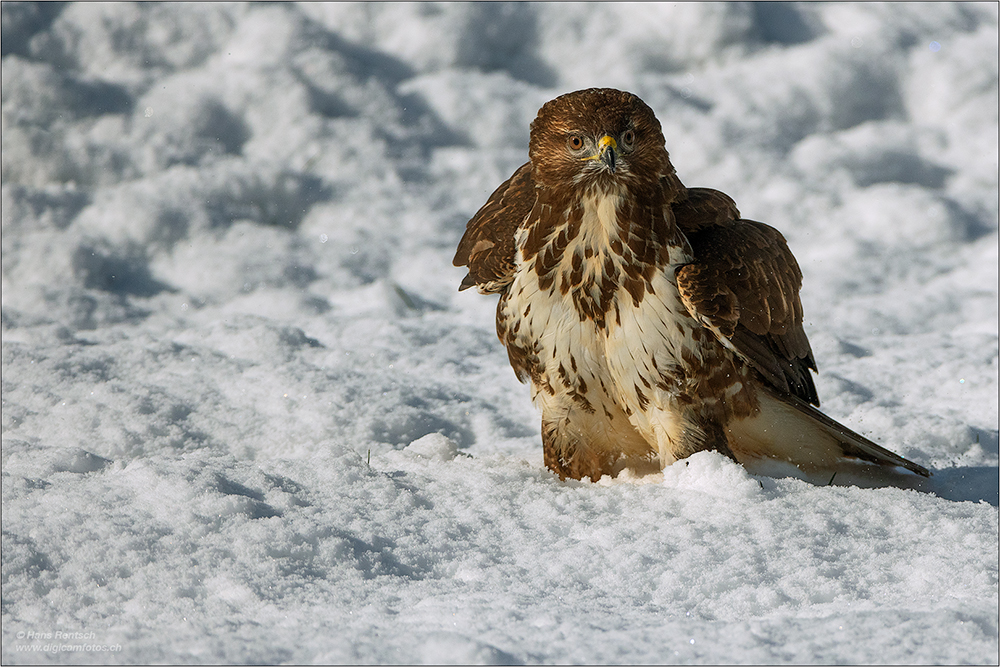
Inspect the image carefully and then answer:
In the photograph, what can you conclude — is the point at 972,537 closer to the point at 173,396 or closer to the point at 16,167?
the point at 173,396

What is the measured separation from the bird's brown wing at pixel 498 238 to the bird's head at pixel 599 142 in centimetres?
24

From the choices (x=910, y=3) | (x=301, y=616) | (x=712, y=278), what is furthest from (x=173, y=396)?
(x=910, y=3)

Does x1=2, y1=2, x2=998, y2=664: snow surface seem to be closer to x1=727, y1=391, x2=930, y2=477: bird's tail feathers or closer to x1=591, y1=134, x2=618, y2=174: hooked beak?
x1=727, y1=391, x2=930, y2=477: bird's tail feathers

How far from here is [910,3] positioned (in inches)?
295

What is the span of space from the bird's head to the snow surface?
0.96m

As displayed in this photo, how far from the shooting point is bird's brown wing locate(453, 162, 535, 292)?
10.6ft

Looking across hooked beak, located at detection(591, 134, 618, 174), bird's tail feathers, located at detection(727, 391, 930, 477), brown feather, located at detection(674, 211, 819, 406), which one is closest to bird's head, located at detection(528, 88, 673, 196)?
hooked beak, located at detection(591, 134, 618, 174)

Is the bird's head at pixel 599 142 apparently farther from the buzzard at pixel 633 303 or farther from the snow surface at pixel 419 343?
the snow surface at pixel 419 343

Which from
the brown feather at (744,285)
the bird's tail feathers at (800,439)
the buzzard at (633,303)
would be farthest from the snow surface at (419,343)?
the brown feather at (744,285)

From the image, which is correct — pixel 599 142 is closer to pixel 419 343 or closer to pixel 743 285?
pixel 743 285

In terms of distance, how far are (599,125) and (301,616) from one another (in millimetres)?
1636

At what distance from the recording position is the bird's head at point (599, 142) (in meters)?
2.90

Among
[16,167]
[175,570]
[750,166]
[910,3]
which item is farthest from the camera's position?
[910,3]

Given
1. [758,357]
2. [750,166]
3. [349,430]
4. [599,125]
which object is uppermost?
[750,166]
